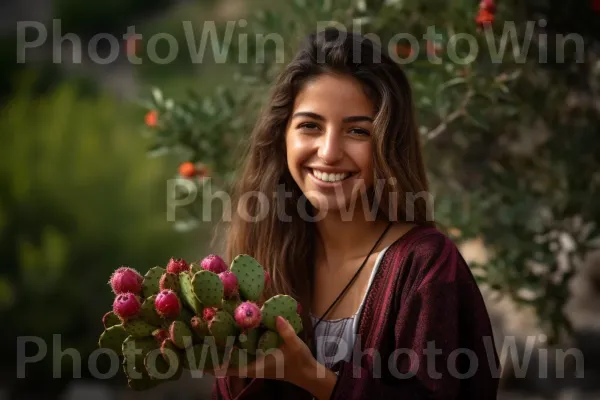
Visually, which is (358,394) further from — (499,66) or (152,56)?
→ (152,56)

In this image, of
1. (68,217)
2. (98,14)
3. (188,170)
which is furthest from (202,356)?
(98,14)

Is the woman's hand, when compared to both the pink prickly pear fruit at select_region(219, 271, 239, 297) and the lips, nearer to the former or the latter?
the pink prickly pear fruit at select_region(219, 271, 239, 297)

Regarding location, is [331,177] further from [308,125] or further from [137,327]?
[137,327]

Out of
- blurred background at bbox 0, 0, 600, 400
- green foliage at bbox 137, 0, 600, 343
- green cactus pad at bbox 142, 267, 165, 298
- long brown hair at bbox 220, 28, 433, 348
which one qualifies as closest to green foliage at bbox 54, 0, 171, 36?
blurred background at bbox 0, 0, 600, 400

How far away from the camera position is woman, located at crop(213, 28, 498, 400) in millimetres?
1753

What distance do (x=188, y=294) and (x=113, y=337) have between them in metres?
0.18

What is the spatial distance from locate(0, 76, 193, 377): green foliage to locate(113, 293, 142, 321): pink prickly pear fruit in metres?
3.33

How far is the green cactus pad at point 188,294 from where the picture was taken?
1628mm

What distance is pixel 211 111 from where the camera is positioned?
299 centimetres

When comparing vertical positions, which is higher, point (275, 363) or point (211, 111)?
point (211, 111)

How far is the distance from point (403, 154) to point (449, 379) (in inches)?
18.8

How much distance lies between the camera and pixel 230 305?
5.40 feet

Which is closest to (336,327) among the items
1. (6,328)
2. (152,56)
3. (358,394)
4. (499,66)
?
(358,394)

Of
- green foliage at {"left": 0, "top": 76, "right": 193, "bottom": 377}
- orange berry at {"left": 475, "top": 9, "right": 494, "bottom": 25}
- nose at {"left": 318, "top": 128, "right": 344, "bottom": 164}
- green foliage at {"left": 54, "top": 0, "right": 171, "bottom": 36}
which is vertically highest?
green foliage at {"left": 54, "top": 0, "right": 171, "bottom": 36}
